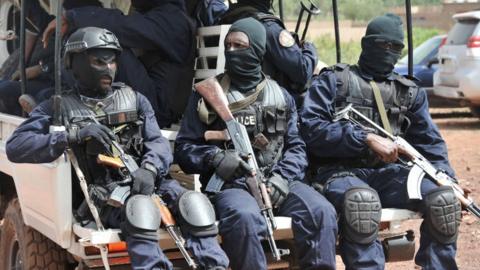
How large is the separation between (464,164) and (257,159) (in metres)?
6.82

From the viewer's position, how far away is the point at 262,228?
14.8ft

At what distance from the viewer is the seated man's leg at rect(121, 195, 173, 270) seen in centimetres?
419

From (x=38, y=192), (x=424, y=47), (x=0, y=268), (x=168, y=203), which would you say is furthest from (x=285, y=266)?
(x=424, y=47)

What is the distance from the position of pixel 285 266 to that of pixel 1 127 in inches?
87.5

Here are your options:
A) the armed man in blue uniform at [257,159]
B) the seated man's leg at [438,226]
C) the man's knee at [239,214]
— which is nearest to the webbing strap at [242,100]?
the armed man in blue uniform at [257,159]

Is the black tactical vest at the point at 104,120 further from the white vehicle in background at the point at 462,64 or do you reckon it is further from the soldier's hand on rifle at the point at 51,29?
the white vehicle in background at the point at 462,64

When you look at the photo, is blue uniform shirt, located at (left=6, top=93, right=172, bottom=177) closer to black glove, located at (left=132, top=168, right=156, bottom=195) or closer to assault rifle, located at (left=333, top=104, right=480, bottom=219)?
black glove, located at (left=132, top=168, right=156, bottom=195)

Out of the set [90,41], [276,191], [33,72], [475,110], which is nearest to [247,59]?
[276,191]

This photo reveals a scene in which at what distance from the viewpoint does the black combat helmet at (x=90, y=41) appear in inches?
187

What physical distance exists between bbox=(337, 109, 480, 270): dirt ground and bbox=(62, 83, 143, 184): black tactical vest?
3.08m

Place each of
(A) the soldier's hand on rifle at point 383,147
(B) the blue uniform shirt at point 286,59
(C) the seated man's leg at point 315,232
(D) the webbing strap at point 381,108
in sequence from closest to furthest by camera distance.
Result: (C) the seated man's leg at point 315,232, (A) the soldier's hand on rifle at point 383,147, (D) the webbing strap at point 381,108, (B) the blue uniform shirt at point 286,59

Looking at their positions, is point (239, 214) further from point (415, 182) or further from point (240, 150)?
point (415, 182)

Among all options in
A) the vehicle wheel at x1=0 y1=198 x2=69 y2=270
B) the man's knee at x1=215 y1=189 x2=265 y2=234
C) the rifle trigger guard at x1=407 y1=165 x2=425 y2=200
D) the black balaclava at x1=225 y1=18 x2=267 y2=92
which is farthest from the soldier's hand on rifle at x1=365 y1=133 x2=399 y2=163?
the vehicle wheel at x1=0 y1=198 x2=69 y2=270

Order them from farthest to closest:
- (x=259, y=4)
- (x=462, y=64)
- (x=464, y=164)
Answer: (x=462, y=64) → (x=464, y=164) → (x=259, y=4)
